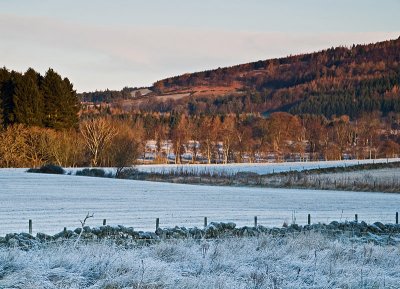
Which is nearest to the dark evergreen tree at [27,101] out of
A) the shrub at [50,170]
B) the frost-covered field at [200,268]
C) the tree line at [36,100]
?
the tree line at [36,100]

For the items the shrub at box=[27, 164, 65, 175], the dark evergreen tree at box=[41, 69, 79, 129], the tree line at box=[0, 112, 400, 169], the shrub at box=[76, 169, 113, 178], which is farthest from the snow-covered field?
the dark evergreen tree at box=[41, 69, 79, 129]

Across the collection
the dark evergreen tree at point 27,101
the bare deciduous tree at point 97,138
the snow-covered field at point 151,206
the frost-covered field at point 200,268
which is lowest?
the snow-covered field at point 151,206

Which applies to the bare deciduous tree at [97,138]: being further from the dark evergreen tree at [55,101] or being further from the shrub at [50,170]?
the shrub at [50,170]

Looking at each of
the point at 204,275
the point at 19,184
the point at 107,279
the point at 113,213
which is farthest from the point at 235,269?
the point at 19,184

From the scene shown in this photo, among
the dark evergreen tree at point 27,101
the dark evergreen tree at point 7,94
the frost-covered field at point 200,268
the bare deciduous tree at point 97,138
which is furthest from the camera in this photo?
the bare deciduous tree at point 97,138

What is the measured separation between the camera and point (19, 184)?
46.5m

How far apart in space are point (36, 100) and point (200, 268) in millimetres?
70948

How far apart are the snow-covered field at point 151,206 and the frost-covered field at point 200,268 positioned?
31.1 feet

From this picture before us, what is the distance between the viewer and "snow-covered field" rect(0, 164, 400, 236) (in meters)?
24.9

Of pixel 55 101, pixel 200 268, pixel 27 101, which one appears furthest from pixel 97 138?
pixel 200 268

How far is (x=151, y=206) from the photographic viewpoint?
32844mm

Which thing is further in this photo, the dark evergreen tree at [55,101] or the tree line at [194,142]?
the dark evergreen tree at [55,101]

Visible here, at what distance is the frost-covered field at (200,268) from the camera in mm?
9008

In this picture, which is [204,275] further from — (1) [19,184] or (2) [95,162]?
(2) [95,162]
